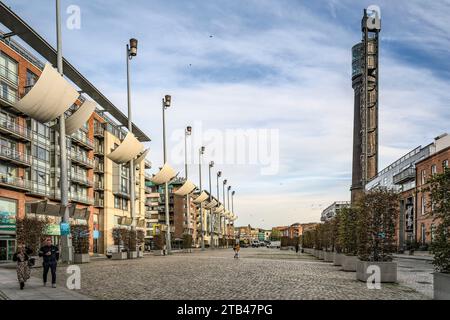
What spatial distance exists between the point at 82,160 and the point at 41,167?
11.8m

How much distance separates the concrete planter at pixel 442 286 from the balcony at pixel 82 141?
55354 mm

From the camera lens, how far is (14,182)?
1828 inches

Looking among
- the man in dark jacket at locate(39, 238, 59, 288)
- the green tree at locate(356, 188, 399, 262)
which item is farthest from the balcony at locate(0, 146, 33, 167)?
A: the green tree at locate(356, 188, 399, 262)

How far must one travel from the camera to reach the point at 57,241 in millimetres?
58719

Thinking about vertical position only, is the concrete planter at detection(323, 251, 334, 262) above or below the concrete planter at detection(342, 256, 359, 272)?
below

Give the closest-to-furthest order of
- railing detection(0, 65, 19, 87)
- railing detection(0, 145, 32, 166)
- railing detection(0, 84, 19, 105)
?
1. railing detection(0, 84, 19, 105)
2. railing detection(0, 65, 19, 87)
3. railing detection(0, 145, 32, 166)

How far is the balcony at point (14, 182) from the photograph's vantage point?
44.7 meters

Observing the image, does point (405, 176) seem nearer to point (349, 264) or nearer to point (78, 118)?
point (78, 118)

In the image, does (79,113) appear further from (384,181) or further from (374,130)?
(374,130)

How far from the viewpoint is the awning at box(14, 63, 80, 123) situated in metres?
28.5

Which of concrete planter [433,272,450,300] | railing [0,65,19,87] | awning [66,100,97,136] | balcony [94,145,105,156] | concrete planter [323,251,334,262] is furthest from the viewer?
balcony [94,145,105,156]

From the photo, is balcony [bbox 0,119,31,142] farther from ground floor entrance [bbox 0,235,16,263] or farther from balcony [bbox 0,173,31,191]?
ground floor entrance [bbox 0,235,16,263]

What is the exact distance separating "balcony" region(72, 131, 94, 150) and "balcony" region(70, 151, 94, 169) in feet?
4.73
